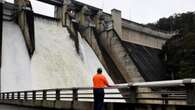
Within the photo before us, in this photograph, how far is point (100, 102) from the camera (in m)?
8.74

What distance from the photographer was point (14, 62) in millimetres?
24250

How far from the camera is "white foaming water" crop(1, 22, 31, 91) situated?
76.2ft

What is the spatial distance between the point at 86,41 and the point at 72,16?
279 centimetres

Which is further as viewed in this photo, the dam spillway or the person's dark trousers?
the dam spillway

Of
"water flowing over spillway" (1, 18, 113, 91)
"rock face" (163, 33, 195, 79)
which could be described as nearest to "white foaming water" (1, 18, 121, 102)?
"water flowing over spillway" (1, 18, 113, 91)

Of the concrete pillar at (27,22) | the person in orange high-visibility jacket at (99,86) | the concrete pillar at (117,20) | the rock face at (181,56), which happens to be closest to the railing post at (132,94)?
the person in orange high-visibility jacket at (99,86)

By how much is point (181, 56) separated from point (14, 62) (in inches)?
812

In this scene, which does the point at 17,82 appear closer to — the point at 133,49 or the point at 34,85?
the point at 34,85

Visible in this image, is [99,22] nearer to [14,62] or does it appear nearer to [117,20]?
[117,20]

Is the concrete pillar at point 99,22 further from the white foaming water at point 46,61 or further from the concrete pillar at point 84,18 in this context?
the white foaming water at point 46,61

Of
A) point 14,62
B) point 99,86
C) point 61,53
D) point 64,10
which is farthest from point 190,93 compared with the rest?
point 64,10

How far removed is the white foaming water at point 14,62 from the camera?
76.2ft

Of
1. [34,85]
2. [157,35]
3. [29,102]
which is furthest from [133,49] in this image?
[29,102]

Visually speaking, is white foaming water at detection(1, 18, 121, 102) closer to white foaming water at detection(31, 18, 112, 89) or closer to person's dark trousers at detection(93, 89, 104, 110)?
white foaming water at detection(31, 18, 112, 89)
